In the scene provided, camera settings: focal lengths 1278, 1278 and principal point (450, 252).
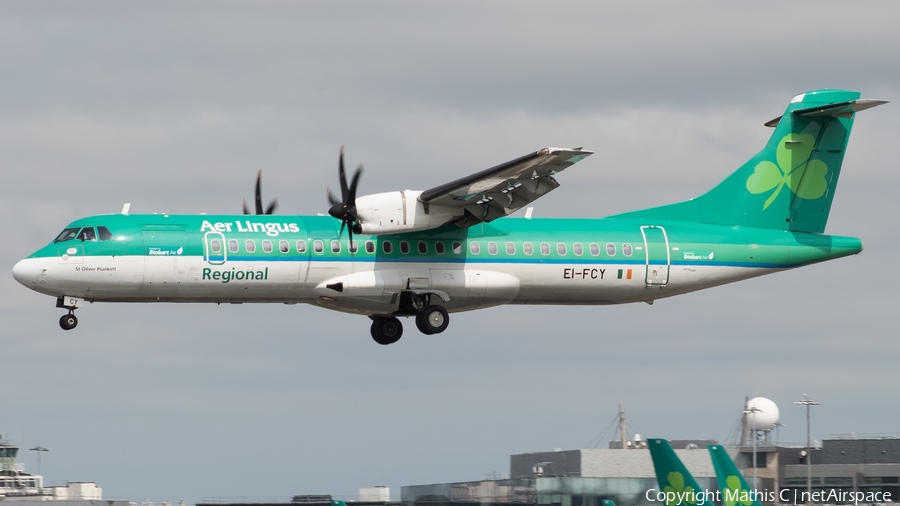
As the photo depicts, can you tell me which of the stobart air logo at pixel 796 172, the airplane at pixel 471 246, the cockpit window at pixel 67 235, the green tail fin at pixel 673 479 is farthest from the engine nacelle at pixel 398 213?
the stobart air logo at pixel 796 172

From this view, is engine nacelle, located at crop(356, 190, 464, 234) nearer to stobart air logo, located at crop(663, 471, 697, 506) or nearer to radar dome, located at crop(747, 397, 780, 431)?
stobart air logo, located at crop(663, 471, 697, 506)

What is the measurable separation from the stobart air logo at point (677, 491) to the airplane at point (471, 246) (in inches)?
308

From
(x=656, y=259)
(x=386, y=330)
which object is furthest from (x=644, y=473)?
(x=386, y=330)

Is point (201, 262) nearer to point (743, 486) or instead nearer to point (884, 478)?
point (743, 486)

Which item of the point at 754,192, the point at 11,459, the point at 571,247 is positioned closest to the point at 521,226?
the point at 571,247

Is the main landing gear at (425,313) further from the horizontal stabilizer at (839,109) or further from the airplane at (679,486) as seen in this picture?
the horizontal stabilizer at (839,109)

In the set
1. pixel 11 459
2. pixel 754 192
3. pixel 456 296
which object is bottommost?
pixel 11 459

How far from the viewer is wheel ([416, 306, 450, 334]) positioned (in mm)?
30906

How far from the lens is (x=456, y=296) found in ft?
103

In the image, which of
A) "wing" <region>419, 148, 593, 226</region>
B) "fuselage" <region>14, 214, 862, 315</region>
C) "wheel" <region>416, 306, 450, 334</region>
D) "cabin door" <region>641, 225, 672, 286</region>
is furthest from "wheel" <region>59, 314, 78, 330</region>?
"cabin door" <region>641, 225, 672, 286</region>

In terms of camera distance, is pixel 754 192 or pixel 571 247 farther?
pixel 754 192

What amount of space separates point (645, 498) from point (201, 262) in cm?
1349

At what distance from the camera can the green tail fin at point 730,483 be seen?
2370 cm

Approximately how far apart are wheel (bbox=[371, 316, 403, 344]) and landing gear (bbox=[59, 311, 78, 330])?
7.71 metres
